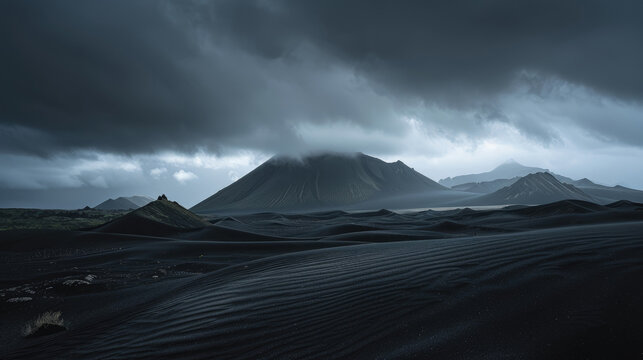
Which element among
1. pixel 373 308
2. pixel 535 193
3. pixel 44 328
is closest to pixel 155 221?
pixel 44 328

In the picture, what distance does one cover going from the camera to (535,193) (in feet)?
563

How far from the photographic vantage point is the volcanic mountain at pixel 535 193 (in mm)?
165000

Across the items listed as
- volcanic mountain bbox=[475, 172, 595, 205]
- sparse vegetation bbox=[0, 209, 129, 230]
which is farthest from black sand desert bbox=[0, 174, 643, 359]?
volcanic mountain bbox=[475, 172, 595, 205]

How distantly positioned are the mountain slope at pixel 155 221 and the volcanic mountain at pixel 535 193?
6173 inches

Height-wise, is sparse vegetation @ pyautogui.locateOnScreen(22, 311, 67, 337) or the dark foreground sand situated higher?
the dark foreground sand

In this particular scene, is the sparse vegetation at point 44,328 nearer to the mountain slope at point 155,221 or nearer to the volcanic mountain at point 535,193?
the mountain slope at point 155,221

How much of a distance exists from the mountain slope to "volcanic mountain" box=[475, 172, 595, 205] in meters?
157

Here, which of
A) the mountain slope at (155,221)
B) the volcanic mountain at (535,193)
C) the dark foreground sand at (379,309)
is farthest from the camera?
the volcanic mountain at (535,193)

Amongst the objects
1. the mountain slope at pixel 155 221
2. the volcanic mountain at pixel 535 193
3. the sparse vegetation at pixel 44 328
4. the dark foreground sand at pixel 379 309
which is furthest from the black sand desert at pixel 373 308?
the volcanic mountain at pixel 535 193

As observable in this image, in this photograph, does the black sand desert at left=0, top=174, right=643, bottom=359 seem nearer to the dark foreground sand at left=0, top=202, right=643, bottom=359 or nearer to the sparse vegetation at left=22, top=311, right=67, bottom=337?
the dark foreground sand at left=0, top=202, right=643, bottom=359

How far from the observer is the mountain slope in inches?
1130

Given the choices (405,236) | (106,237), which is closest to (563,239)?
(405,236)

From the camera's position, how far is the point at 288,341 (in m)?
4.24

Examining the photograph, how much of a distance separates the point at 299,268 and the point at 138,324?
3672 millimetres
